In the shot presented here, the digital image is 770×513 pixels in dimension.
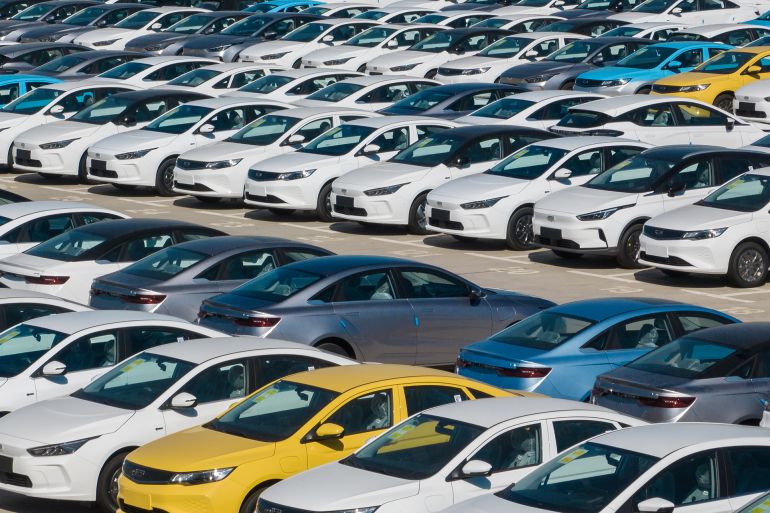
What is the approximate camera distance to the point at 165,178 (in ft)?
88.3

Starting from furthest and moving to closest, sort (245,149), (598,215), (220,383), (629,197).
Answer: (245,149), (629,197), (598,215), (220,383)

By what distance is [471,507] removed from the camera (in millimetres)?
9484

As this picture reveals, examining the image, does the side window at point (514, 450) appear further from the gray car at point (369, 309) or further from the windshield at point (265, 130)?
the windshield at point (265, 130)

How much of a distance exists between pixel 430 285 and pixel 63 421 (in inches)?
207

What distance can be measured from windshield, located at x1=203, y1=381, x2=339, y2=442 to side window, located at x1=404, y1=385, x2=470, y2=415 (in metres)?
0.54

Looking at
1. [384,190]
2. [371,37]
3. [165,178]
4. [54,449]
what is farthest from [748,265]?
[371,37]

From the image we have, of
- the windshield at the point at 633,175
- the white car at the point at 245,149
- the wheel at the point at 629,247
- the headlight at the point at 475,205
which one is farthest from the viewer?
the white car at the point at 245,149

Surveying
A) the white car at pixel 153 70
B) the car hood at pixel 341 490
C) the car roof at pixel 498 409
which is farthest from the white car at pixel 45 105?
the car hood at pixel 341 490

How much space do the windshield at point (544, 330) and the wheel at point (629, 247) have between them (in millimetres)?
6863

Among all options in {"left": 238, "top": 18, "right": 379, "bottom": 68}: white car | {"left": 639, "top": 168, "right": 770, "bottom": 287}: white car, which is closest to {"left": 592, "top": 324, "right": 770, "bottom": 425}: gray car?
{"left": 639, "top": 168, "right": 770, "bottom": 287}: white car

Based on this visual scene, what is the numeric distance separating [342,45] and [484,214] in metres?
14.9

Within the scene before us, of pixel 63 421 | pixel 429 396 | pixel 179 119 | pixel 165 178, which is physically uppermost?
pixel 429 396

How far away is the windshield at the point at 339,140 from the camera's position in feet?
82.7

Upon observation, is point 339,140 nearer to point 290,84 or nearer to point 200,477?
point 290,84
